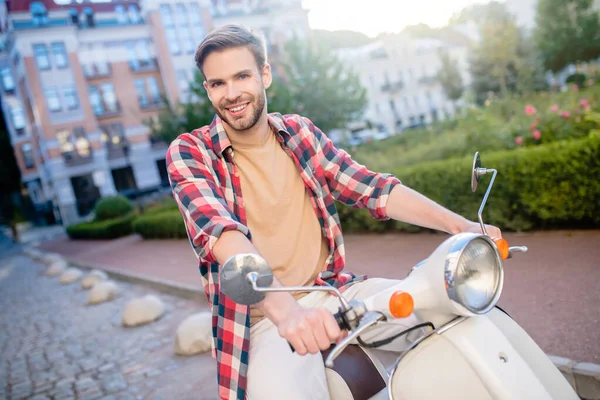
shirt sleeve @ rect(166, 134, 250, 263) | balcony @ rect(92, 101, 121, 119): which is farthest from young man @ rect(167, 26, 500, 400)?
balcony @ rect(92, 101, 121, 119)

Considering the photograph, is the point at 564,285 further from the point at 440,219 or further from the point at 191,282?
the point at 191,282

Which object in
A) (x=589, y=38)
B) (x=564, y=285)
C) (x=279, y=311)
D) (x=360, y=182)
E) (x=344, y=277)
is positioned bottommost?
(x=564, y=285)

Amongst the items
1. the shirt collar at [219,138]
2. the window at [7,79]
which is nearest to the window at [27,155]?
the window at [7,79]

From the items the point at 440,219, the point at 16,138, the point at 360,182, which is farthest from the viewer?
the point at 16,138

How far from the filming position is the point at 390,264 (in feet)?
18.7

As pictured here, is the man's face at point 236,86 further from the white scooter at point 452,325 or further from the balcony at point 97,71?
the balcony at point 97,71

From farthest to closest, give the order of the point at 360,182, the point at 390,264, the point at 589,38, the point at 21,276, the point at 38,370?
the point at 589,38
the point at 21,276
the point at 390,264
the point at 38,370
the point at 360,182

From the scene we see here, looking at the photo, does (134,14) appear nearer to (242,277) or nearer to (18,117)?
(18,117)

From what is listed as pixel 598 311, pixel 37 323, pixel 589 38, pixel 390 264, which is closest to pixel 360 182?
pixel 598 311

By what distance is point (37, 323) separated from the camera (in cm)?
744

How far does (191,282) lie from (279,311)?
20.7ft

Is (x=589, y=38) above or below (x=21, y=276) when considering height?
above

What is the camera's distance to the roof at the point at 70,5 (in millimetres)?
30922

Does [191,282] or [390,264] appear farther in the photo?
[191,282]
